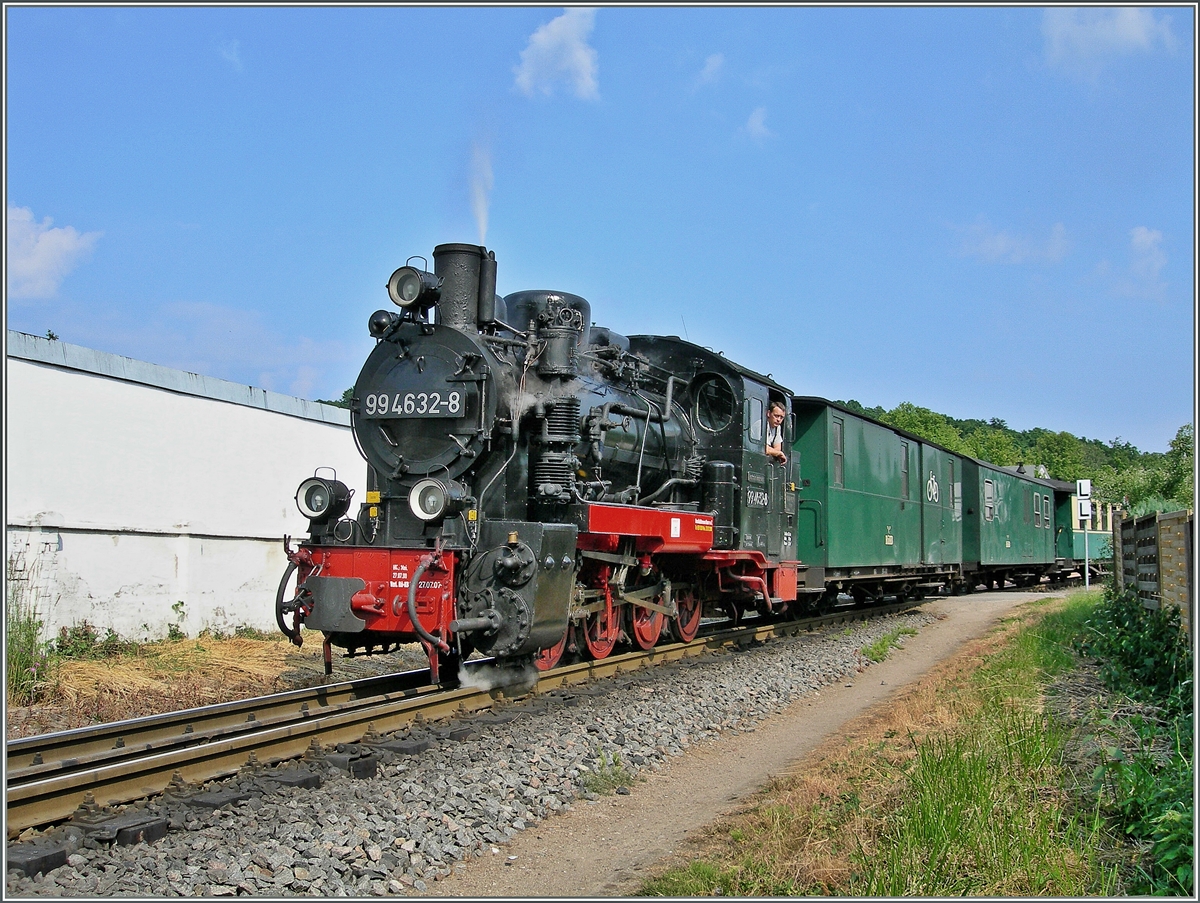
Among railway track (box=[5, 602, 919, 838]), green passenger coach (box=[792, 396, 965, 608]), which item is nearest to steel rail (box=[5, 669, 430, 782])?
railway track (box=[5, 602, 919, 838])

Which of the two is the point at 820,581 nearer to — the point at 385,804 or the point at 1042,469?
the point at 385,804

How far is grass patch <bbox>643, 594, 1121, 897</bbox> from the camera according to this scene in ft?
13.6

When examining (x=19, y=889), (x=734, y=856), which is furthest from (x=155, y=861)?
(x=734, y=856)

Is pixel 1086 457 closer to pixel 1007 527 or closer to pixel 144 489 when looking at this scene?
pixel 1007 527

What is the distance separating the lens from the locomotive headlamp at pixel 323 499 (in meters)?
8.27

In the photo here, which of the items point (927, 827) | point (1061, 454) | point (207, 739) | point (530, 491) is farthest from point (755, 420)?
point (1061, 454)

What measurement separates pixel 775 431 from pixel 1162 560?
5.58 m

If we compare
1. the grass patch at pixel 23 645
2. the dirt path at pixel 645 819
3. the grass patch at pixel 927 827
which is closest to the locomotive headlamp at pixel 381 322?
the grass patch at pixel 23 645

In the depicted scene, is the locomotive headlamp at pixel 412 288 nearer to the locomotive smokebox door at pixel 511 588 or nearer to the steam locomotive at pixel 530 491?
the steam locomotive at pixel 530 491

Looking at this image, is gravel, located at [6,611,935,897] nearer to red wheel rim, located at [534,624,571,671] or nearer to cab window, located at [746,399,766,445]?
red wheel rim, located at [534,624,571,671]

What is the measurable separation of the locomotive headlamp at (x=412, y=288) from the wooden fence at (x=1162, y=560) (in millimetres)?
6355

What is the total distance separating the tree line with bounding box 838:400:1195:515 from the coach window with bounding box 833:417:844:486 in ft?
1.76

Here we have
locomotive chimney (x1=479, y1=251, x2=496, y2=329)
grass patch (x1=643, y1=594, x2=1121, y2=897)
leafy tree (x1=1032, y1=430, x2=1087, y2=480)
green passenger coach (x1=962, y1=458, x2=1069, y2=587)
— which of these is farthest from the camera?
leafy tree (x1=1032, y1=430, x2=1087, y2=480)

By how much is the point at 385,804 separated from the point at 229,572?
920 centimetres
